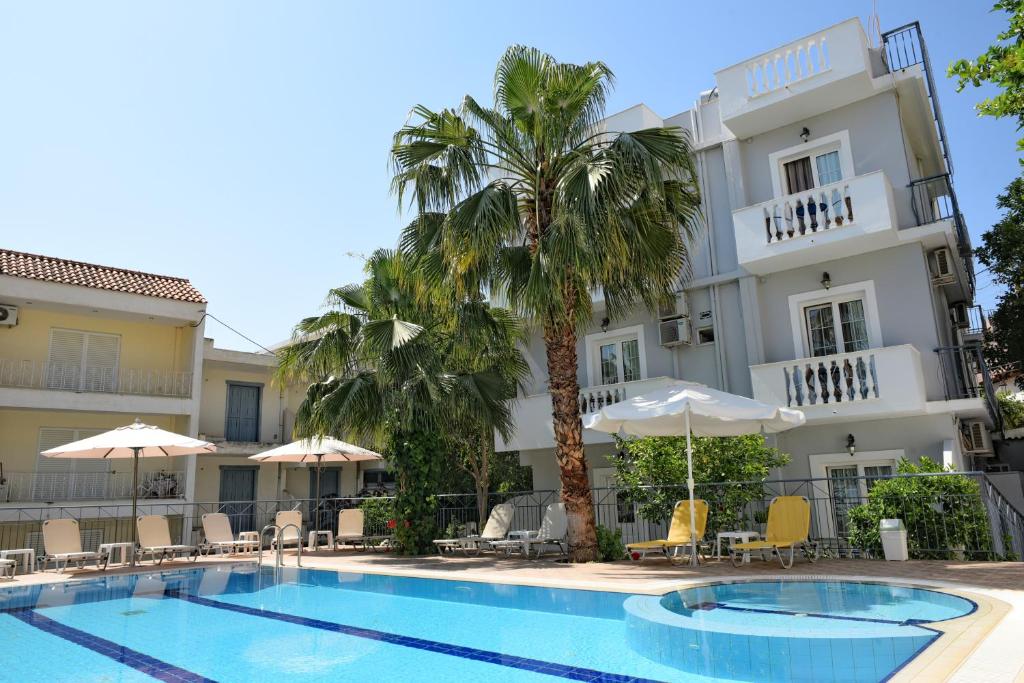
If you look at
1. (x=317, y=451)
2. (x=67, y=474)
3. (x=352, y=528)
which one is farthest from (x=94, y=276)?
(x=352, y=528)

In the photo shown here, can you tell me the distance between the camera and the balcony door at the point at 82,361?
68.5 ft

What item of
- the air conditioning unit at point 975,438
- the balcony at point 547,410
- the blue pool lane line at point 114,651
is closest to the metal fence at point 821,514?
the balcony at point 547,410

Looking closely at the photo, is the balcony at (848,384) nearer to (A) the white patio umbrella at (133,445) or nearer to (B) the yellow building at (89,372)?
(A) the white patio umbrella at (133,445)

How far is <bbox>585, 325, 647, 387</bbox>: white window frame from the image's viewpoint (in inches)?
695

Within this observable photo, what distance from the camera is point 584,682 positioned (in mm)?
5492

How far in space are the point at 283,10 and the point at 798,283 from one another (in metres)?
11.9

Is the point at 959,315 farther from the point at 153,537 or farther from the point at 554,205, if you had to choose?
the point at 153,537

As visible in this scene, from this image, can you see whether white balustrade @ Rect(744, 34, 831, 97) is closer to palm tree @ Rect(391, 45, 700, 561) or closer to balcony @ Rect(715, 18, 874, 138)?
balcony @ Rect(715, 18, 874, 138)

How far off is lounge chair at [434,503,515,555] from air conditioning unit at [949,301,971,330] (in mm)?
11928

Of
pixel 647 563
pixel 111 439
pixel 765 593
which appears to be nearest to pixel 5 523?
pixel 111 439

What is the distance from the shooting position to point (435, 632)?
312 inches

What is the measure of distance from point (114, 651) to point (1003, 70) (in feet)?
37.3

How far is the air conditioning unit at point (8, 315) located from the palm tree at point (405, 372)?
9254 mm

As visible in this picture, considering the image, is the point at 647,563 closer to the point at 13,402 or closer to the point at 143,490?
the point at 143,490
